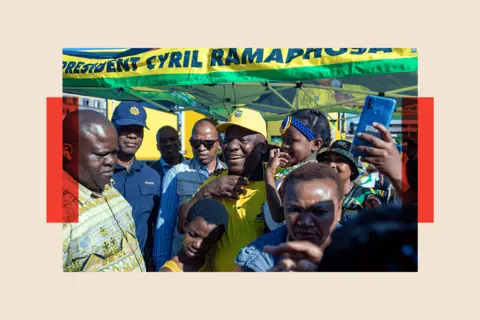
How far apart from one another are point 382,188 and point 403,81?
2.35m

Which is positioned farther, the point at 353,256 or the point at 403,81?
the point at 403,81

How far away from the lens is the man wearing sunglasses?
370 centimetres

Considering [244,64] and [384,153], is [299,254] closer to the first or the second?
[384,153]

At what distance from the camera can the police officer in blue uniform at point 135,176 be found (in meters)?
3.78

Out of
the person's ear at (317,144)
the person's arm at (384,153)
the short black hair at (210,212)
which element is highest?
the person's ear at (317,144)

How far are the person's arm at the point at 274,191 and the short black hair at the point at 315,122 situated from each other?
324 mm

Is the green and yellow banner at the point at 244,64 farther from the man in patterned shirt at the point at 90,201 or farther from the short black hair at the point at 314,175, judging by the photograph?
the short black hair at the point at 314,175

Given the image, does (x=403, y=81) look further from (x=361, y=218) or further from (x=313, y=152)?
(x=361, y=218)

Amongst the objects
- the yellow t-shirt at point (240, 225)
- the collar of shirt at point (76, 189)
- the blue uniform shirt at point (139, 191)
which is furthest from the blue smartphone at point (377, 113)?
the blue uniform shirt at point (139, 191)

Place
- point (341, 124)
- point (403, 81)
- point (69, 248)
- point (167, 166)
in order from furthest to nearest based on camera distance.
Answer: point (341, 124) → point (403, 81) → point (167, 166) → point (69, 248)

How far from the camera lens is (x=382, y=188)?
3236 mm

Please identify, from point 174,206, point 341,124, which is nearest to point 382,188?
point 174,206

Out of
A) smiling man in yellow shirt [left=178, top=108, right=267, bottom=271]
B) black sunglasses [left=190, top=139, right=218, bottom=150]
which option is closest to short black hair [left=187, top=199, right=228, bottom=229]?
smiling man in yellow shirt [left=178, top=108, right=267, bottom=271]

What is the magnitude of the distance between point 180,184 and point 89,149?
1200 mm
